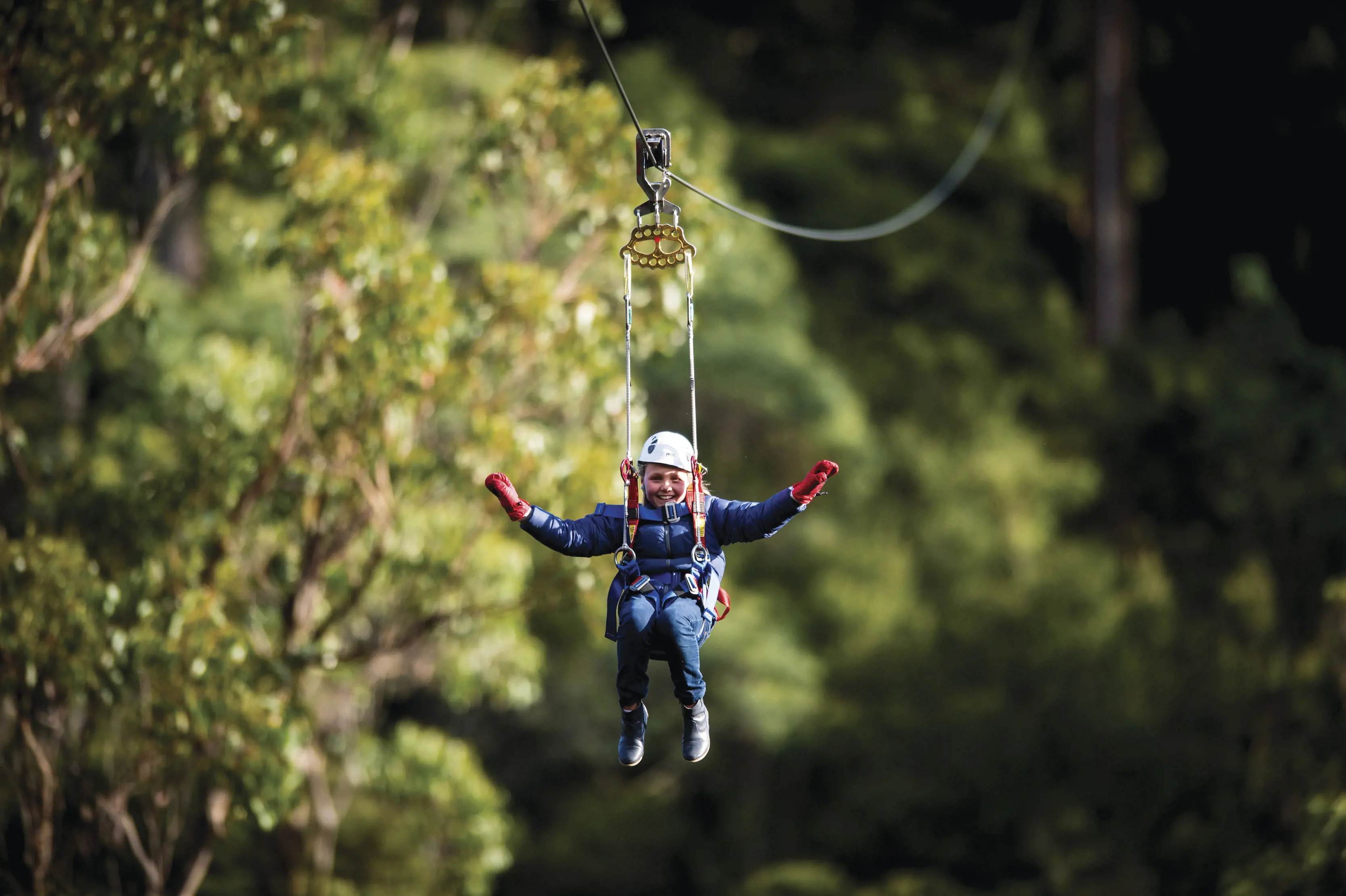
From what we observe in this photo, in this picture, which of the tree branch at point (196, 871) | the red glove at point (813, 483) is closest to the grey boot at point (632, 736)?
the red glove at point (813, 483)

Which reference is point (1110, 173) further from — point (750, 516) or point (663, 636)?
point (663, 636)

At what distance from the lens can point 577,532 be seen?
5469 mm

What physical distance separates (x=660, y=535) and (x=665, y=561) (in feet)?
0.30

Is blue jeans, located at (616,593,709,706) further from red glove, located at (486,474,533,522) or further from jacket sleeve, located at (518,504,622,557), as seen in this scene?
red glove, located at (486,474,533,522)

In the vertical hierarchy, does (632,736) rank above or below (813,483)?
below

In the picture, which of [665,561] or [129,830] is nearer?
[665,561]

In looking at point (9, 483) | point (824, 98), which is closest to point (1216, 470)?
point (824, 98)

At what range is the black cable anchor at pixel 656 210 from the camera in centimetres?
575

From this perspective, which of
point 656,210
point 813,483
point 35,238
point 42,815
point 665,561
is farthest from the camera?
point 42,815

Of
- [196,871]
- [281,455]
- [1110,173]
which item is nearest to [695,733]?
[281,455]

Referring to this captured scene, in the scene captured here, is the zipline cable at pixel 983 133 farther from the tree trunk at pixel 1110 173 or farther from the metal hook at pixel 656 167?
the metal hook at pixel 656 167

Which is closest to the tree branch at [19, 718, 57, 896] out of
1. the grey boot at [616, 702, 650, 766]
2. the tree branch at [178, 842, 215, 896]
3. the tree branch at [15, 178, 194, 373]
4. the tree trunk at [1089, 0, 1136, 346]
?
the tree branch at [178, 842, 215, 896]

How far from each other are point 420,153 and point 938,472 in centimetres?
842

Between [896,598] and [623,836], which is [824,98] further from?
[623,836]
